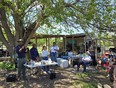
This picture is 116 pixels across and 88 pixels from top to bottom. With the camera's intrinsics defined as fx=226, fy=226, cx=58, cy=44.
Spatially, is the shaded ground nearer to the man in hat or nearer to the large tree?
the man in hat

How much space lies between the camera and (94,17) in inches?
372

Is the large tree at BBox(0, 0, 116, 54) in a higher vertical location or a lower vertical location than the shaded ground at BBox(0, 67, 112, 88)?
higher

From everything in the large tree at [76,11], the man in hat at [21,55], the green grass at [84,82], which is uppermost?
the large tree at [76,11]

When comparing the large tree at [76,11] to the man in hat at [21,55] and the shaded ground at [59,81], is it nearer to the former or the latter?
the man in hat at [21,55]

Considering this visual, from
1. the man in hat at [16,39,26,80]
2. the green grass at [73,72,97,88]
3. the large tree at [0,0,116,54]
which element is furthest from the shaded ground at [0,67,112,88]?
the large tree at [0,0,116,54]

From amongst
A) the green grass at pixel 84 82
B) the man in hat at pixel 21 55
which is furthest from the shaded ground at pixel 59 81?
the man in hat at pixel 21 55

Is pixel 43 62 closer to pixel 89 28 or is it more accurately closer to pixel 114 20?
pixel 89 28

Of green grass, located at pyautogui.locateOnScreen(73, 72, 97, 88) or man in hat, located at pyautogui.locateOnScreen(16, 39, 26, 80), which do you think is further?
man in hat, located at pyautogui.locateOnScreen(16, 39, 26, 80)

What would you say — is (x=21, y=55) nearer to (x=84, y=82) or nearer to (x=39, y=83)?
(x=39, y=83)

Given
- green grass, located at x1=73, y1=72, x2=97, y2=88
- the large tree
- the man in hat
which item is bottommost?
green grass, located at x1=73, y1=72, x2=97, y2=88

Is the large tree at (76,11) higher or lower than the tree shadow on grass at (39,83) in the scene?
higher

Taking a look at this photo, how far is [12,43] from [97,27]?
5320mm

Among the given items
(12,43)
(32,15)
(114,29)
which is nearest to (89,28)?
(114,29)

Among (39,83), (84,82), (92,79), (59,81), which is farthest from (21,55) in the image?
(92,79)
